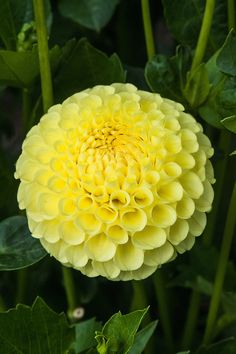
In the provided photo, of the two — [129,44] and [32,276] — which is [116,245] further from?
[129,44]

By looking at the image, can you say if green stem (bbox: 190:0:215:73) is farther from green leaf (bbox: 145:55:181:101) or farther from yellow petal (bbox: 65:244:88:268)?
yellow petal (bbox: 65:244:88:268)

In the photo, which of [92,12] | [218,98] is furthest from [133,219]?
[92,12]

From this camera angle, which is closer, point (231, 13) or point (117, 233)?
point (117, 233)

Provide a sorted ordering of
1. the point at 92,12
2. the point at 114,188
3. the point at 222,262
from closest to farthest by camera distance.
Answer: the point at 114,188 → the point at 222,262 → the point at 92,12

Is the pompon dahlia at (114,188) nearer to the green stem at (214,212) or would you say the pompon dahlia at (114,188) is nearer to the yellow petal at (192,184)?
the yellow petal at (192,184)

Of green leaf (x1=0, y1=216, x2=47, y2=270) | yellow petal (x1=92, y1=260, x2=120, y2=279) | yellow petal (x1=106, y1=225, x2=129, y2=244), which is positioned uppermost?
yellow petal (x1=106, y1=225, x2=129, y2=244)

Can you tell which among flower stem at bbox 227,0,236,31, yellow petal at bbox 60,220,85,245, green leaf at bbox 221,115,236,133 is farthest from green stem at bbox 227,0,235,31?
yellow petal at bbox 60,220,85,245

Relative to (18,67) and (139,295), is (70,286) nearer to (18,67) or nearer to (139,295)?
(139,295)
